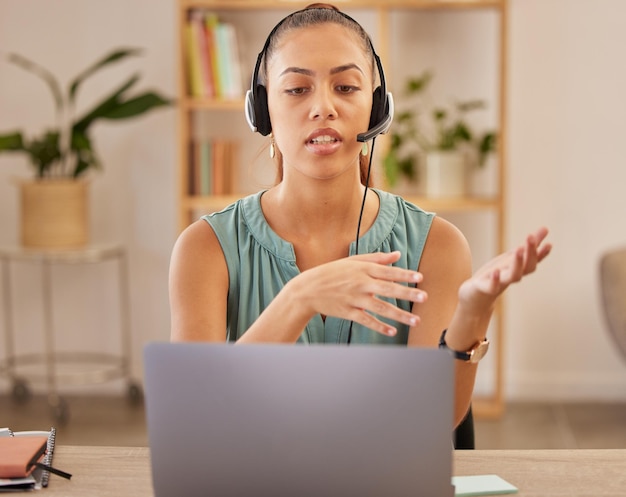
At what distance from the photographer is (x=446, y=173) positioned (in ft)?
12.6

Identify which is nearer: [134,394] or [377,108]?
[377,108]

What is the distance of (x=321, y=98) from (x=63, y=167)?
8.09ft

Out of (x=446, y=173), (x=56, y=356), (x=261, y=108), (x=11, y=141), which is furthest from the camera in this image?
(x=56, y=356)

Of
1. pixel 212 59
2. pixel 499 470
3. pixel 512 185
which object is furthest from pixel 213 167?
pixel 499 470

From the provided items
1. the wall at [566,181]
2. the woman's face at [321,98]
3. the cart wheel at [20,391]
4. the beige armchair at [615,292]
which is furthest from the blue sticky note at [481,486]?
the cart wheel at [20,391]

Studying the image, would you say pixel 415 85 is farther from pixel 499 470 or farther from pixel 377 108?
pixel 499 470

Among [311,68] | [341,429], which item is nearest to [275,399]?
[341,429]

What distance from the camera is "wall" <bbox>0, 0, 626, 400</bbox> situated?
4059 mm

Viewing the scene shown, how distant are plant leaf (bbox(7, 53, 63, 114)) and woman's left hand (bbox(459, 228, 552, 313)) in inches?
113

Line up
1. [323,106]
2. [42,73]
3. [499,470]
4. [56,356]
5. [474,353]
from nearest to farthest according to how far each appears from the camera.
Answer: [499,470]
[474,353]
[323,106]
[42,73]
[56,356]

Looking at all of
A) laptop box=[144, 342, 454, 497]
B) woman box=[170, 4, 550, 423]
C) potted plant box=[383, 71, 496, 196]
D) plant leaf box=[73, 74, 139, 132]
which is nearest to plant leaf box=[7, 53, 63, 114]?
plant leaf box=[73, 74, 139, 132]

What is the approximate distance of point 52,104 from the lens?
4.19 meters

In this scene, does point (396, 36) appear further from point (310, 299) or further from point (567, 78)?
point (310, 299)

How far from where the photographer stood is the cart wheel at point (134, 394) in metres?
4.12
